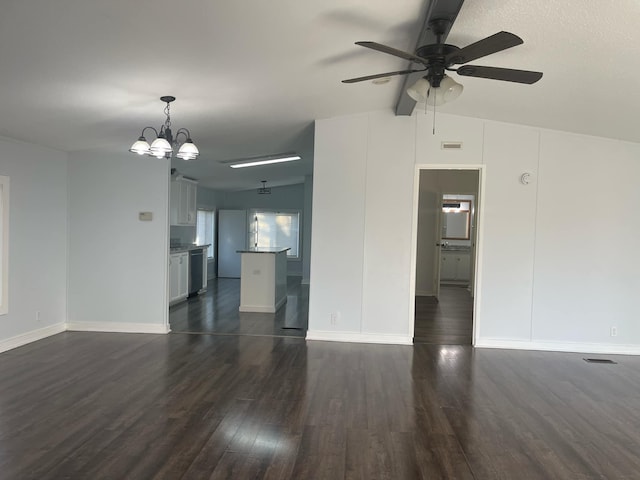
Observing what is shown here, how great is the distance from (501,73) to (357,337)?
3.42 m

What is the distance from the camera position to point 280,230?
11.8 metres

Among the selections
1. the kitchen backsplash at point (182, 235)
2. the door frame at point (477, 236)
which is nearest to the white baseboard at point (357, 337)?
the door frame at point (477, 236)

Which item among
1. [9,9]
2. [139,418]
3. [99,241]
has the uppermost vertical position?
[9,9]

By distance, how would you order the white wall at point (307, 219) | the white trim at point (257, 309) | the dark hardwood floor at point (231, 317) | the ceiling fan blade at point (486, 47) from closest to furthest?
the ceiling fan blade at point (486, 47), the dark hardwood floor at point (231, 317), the white trim at point (257, 309), the white wall at point (307, 219)

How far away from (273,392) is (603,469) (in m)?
2.26

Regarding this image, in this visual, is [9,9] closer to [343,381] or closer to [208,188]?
[343,381]

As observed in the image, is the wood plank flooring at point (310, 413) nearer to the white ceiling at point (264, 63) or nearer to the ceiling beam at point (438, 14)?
the white ceiling at point (264, 63)

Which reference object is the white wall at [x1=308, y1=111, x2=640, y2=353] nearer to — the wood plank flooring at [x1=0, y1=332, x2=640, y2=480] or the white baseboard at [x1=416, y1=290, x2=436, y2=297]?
the wood plank flooring at [x1=0, y1=332, x2=640, y2=480]

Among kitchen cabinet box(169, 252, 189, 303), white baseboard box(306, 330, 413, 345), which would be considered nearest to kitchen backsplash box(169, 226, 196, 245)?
kitchen cabinet box(169, 252, 189, 303)

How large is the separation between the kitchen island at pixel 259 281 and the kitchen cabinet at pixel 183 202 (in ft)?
5.48

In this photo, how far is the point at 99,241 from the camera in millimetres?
5465

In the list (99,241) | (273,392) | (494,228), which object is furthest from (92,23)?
(494,228)

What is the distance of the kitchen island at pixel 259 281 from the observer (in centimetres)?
685

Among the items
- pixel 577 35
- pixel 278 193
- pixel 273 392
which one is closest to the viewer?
pixel 577 35
